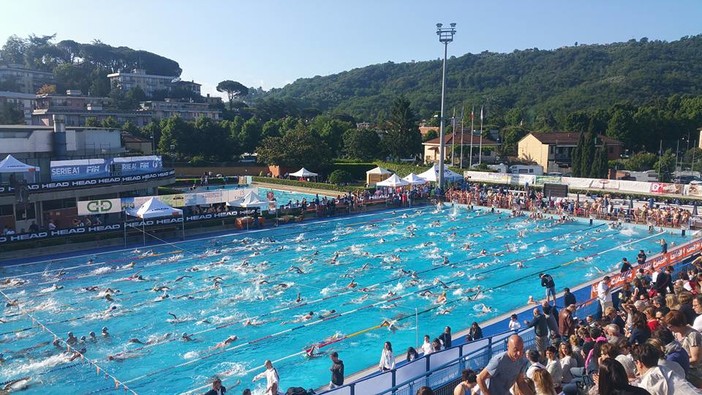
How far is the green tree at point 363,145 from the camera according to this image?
228 ft

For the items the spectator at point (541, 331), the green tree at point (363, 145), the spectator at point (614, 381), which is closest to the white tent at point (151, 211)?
the spectator at point (541, 331)

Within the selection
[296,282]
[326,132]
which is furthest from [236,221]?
[326,132]

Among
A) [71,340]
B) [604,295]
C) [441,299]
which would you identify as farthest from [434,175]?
[71,340]

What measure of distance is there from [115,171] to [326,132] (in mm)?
40980

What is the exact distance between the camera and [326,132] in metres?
75.9

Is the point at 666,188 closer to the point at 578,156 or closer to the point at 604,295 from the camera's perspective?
the point at 578,156

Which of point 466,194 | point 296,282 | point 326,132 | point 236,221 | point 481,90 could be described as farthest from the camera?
point 481,90

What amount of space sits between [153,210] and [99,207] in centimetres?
303

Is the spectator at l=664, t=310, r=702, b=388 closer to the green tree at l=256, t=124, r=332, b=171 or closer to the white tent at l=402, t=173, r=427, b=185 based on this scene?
the white tent at l=402, t=173, r=427, b=185

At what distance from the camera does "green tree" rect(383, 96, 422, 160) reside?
230 ft

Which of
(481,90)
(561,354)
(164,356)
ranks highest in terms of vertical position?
(481,90)

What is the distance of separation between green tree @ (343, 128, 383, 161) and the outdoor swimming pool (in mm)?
33257

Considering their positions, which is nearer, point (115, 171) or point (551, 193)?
point (115, 171)

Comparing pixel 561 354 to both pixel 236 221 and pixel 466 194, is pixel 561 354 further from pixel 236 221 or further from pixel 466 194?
pixel 466 194
